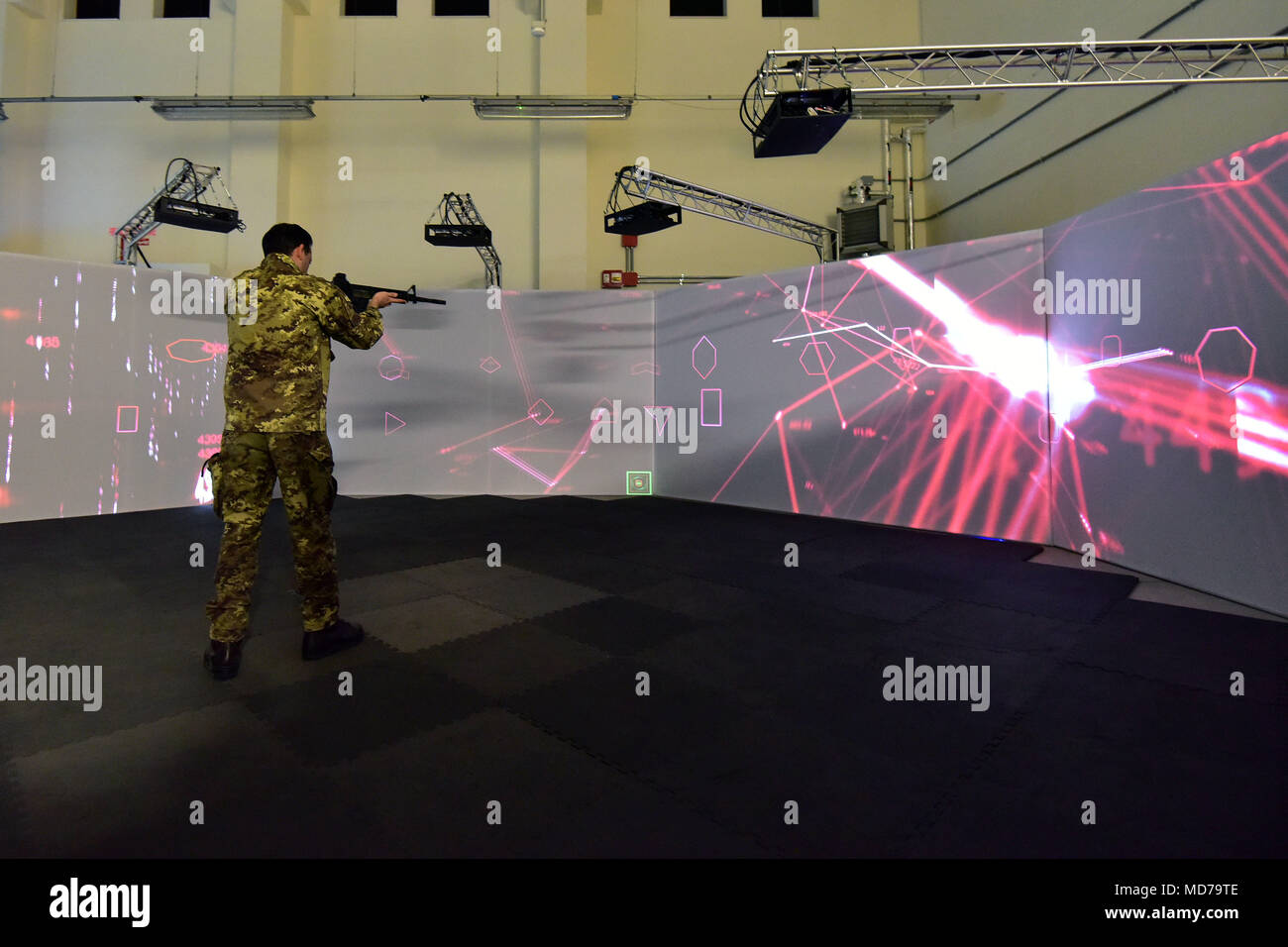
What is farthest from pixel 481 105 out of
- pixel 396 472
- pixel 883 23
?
pixel 883 23

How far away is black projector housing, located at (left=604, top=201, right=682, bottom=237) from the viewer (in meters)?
6.52

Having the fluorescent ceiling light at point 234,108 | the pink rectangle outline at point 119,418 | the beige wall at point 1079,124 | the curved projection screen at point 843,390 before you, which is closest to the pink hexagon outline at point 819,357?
the curved projection screen at point 843,390

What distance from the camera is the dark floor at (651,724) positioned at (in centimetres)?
138

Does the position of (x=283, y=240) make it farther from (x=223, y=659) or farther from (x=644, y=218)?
(x=644, y=218)

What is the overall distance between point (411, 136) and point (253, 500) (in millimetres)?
8667

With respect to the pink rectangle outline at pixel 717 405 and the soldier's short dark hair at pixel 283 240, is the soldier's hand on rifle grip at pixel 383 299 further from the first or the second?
the pink rectangle outline at pixel 717 405

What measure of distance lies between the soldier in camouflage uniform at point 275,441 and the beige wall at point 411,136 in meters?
6.77

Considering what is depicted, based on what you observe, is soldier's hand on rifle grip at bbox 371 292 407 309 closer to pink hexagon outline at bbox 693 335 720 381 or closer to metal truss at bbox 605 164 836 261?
pink hexagon outline at bbox 693 335 720 381

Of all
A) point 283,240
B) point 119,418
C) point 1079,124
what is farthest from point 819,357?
point 119,418

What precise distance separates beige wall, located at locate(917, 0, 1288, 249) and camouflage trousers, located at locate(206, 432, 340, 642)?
6754 mm
